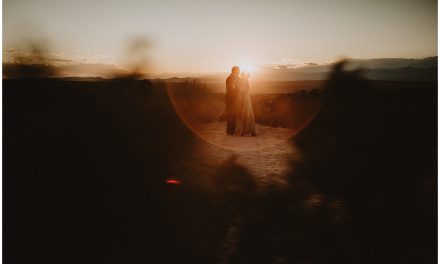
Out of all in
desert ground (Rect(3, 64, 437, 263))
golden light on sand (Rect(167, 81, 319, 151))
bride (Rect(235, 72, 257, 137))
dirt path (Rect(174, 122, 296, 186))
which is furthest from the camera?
bride (Rect(235, 72, 257, 137))

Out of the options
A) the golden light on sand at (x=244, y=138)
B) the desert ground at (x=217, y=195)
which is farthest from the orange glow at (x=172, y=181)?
the golden light on sand at (x=244, y=138)

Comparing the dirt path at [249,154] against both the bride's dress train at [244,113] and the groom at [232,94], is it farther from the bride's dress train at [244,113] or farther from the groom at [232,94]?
the groom at [232,94]

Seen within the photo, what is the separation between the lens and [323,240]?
12.5 ft

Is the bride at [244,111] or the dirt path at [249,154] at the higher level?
the bride at [244,111]

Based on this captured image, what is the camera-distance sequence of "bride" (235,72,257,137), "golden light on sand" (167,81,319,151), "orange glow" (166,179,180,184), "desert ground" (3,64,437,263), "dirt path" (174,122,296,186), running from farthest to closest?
"bride" (235,72,257,137) < "golden light on sand" (167,81,319,151) < "dirt path" (174,122,296,186) < "orange glow" (166,179,180,184) < "desert ground" (3,64,437,263)

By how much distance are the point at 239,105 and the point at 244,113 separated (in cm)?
34

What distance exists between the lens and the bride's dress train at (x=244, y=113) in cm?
1027

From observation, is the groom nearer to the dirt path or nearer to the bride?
the bride

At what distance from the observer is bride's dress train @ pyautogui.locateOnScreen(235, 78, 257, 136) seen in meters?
10.3

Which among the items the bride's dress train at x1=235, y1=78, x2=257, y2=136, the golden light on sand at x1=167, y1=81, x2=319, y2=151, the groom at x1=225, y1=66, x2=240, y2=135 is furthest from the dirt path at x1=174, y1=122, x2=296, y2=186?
the groom at x1=225, y1=66, x2=240, y2=135

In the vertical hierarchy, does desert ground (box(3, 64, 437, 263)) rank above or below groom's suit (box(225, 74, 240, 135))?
below

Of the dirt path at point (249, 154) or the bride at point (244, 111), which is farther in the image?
the bride at point (244, 111)

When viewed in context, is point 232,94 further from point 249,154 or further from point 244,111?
point 249,154

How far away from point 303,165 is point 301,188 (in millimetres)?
1630
